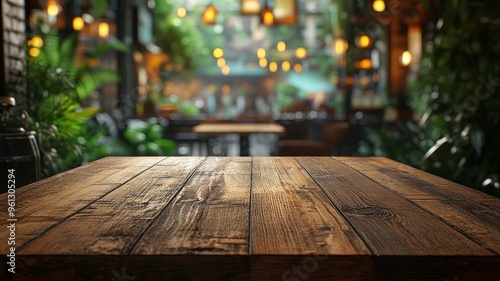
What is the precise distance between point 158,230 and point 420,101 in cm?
593

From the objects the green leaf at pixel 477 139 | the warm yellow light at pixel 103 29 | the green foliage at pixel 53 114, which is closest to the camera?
the green leaf at pixel 477 139

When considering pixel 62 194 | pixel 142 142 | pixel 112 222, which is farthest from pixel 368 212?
pixel 142 142

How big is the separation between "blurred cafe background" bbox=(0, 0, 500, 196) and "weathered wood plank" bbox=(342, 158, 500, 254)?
4.21ft

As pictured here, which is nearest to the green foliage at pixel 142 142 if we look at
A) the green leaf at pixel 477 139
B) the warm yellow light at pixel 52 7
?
the warm yellow light at pixel 52 7

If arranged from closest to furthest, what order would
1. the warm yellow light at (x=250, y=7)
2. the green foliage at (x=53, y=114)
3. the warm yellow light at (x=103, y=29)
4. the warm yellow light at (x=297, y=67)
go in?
the green foliage at (x=53, y=114), the warm yellow light at (x=250, y=7), the warm yellow light at (x=103, y=29), the warm yellow light at (x=297, y=67)

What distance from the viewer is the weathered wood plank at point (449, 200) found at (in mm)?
1015

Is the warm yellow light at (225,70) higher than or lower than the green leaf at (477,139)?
higher

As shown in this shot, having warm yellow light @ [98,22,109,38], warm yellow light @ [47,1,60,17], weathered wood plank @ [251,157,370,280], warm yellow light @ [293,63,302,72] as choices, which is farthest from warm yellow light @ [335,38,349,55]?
weathered wood plank @ [251,157,370,280]

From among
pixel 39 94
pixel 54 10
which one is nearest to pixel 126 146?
pixel 54 10

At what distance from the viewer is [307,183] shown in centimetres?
166

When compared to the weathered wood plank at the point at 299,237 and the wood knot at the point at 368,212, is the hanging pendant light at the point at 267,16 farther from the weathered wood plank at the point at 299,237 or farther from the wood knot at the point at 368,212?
the wood knot at the point at 368,212

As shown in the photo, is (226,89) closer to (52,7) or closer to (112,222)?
(52,7)

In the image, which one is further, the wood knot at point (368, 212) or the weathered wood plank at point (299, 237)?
the wood knot at point (368, 212)
